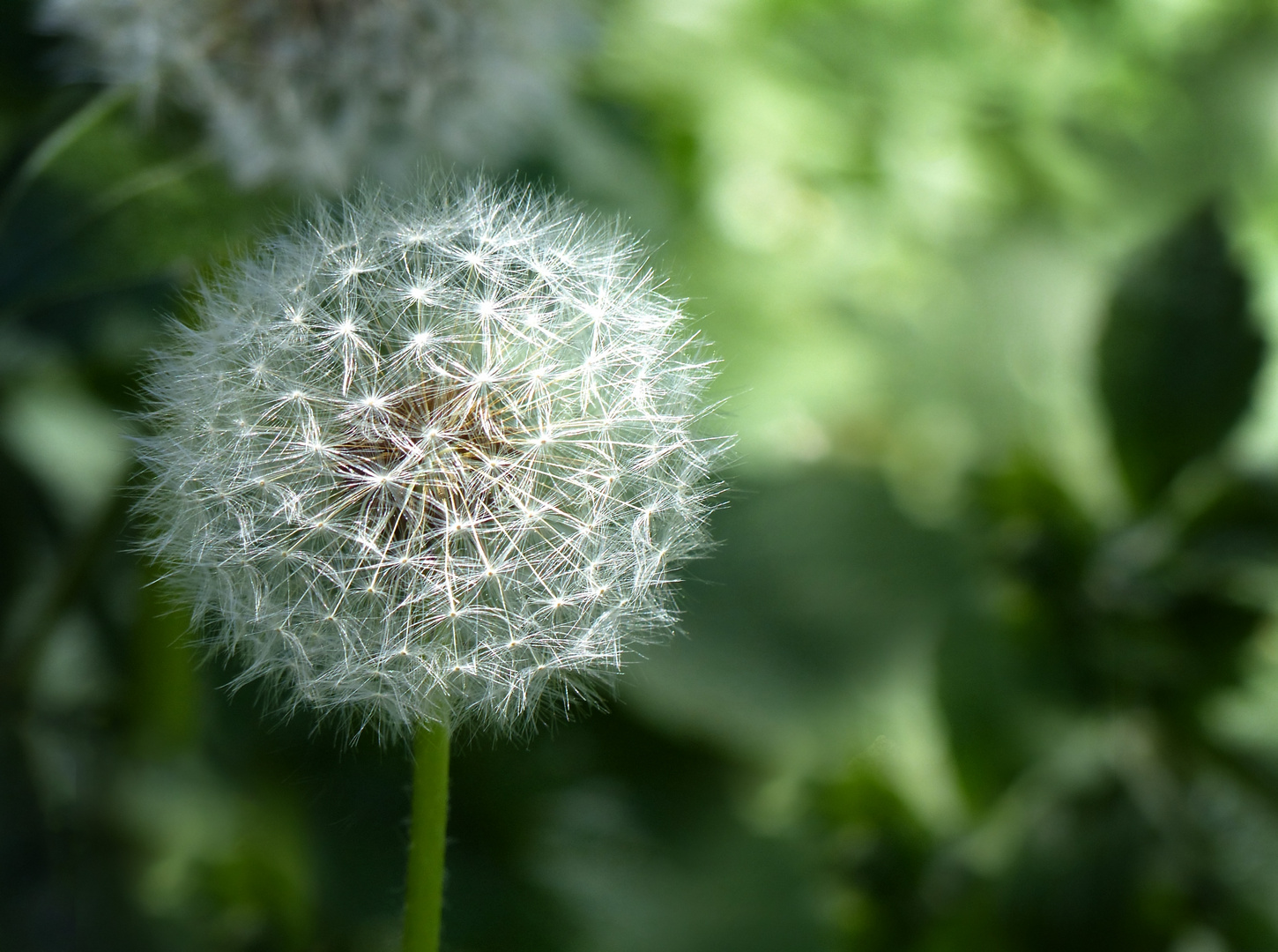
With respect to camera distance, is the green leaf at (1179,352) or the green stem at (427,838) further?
the green leaf at (1179,352)

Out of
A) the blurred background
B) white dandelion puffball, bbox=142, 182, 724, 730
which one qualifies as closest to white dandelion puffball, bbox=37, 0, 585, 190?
the blurred background

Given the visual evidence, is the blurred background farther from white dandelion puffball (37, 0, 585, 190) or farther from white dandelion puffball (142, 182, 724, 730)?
white dandelion puffball (142, 182, 724, 730)

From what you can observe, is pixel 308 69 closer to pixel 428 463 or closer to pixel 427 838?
pixel 428 463

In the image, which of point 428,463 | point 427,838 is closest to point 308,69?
point 428,463

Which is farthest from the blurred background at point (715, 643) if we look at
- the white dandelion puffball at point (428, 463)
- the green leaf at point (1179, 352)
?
the white dandelion puffball at point (428, 463)

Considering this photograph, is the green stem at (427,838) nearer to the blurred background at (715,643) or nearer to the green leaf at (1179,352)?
the blurred background at (715,643)

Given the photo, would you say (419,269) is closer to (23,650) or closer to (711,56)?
(23,650)
